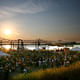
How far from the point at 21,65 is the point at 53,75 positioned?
25.0 ft

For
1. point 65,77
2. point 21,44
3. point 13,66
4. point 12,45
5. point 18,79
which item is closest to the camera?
point 65,77

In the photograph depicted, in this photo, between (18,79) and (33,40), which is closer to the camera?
(18,79)

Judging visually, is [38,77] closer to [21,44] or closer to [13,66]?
[13,66]

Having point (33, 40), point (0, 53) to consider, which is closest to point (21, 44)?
point (0, 53)

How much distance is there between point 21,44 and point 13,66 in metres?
5.63

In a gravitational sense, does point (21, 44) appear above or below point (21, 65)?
above

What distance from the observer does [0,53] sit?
13750 millimetres

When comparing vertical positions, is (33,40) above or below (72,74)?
above

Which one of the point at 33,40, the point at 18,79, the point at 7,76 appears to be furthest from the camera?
the point at 33,40

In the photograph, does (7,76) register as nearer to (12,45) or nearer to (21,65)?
(21,65)

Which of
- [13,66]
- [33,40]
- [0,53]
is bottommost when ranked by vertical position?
[13,66]

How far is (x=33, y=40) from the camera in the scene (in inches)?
1061

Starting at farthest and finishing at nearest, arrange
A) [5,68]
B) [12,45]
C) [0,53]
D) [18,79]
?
[12,45]
[0,53]
[5,68]
[18,79]

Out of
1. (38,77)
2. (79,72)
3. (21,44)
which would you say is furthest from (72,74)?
(21,44)
